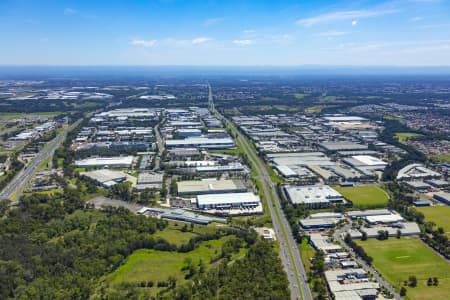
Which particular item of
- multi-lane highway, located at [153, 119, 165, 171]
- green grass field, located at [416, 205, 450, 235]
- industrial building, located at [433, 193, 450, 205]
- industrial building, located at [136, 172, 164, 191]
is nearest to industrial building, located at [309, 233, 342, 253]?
green grass field, located at [416, 205, 450, 235]

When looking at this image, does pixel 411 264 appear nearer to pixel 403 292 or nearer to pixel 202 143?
pixel 403 292

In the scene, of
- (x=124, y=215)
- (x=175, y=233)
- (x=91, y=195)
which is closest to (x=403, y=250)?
(x=175, y=233)

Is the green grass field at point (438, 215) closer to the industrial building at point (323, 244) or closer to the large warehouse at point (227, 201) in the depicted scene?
the industrial building at point (323, 244)

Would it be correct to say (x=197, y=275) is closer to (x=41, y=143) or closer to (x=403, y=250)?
(x=403, y=250)

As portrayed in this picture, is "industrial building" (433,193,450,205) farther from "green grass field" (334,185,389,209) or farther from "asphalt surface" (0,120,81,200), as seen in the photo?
"asphalt surface" (0,120,81,200)

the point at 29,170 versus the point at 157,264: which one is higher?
the point at 29,170

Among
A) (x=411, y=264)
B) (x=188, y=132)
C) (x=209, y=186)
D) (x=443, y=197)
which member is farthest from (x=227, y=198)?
(x=188, y=132)

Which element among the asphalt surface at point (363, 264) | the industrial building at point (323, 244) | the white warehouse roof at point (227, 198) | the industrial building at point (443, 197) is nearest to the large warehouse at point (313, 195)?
the white warehouse roof at point (227, 198)
